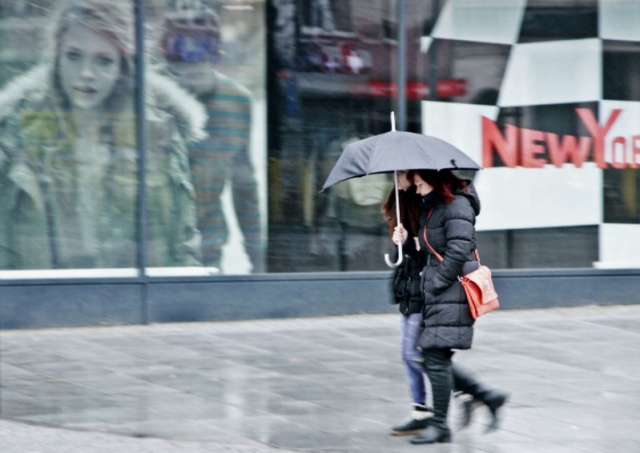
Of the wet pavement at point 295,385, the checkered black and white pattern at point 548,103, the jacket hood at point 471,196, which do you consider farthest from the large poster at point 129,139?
the jacket hood at point 471,196

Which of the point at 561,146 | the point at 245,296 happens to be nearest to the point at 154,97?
the point at 245,296

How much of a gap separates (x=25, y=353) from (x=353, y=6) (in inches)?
174

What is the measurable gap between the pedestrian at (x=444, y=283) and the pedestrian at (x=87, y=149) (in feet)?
15.3

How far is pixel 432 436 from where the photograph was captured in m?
6.31

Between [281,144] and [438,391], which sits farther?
[281,144]

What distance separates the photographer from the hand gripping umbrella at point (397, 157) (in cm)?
603

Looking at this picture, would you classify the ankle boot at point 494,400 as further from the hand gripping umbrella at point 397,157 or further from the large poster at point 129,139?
the large poster at point 129,139

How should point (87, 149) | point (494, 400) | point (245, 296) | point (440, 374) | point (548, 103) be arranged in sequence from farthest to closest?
point (548, 103) < point (245, 296) < point (87, 149) < point (494, 400) < point (440, 374)

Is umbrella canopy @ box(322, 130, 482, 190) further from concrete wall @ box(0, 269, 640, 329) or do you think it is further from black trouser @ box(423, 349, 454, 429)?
concrete wall @ box(0, 269, 640, 329)

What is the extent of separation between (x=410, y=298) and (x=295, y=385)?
1.76 metres

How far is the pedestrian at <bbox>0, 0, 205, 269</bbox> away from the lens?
10312 millimetres

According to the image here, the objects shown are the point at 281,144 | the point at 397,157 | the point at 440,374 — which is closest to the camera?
the point at 397,157

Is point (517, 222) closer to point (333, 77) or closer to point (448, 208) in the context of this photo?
point (333, 77)

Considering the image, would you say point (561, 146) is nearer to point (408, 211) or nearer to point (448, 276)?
point (408, 211)
